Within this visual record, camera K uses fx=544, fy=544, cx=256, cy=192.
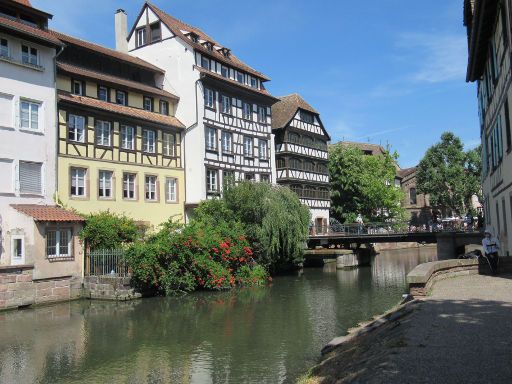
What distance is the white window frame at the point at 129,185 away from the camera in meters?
30.2

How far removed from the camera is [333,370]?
28.0 feet

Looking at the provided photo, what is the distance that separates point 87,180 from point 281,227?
1069 cm

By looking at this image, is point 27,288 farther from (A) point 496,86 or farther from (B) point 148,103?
(A) point 496,86

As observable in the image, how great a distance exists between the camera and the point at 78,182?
27.5m

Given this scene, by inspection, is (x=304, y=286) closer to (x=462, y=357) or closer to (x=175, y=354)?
(x=175, y=354)

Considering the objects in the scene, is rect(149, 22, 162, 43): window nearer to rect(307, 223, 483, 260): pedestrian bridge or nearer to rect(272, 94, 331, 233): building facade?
rect(272, 94, 331, 233): building facade

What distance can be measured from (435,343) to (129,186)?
24985 mm

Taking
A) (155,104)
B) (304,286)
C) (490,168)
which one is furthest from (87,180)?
(490,168)

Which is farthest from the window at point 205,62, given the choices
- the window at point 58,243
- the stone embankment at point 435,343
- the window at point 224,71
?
the stone embankment at point 435,343

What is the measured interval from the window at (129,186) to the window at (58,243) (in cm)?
576

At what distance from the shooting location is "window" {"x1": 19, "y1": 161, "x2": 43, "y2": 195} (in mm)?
24141

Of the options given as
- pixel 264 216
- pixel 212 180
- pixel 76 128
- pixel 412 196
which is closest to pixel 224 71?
pixel 212 180


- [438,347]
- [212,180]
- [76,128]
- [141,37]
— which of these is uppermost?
[141,37]

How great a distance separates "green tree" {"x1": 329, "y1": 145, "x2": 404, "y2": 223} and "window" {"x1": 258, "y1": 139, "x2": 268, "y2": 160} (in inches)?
544
